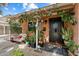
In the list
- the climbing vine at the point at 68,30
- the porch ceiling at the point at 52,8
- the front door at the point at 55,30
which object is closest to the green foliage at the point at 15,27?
the porch ceiling at the point at 52,8

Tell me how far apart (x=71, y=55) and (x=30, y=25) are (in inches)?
36.3

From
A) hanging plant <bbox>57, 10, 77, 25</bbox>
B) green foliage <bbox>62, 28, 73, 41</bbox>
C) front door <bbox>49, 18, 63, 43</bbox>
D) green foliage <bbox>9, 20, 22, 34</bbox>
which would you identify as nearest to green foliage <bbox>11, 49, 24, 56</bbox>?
green foliage <bbox>9, 20, 22, 34</bbox>

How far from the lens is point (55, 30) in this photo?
260 centimetres

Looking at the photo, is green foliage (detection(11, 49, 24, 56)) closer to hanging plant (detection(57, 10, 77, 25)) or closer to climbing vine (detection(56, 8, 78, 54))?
climbing vine (detection(56, 8, 78, 54))

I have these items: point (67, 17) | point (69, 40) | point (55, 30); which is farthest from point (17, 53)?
point (67, 17)

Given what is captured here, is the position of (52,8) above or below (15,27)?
above

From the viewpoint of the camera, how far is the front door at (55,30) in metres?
2.56

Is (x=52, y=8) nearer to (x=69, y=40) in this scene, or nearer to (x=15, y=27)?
(x=69, y=40)

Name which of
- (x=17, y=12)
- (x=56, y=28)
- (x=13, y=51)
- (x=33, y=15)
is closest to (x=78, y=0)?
(x=56, y=28)

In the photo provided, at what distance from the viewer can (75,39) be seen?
97.7 inches

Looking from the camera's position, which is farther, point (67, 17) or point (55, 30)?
point (55, 30)

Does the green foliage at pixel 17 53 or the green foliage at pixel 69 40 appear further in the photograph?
the green foliage at pixel 17 53

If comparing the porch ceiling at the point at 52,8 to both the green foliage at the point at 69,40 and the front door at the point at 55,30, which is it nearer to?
the front door at the point at 55,30

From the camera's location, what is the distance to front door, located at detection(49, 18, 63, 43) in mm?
2562
